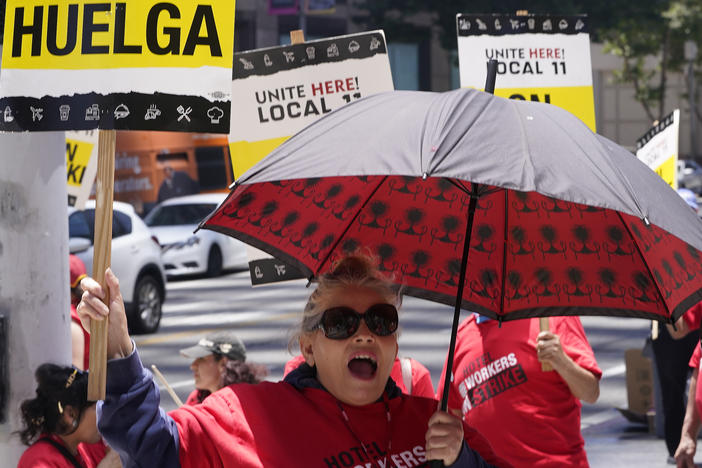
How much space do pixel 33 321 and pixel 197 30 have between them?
5.82ft

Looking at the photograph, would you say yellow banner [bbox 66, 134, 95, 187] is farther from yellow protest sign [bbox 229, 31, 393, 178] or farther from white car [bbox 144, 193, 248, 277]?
white car [bbox 144, 193, 248, 277]

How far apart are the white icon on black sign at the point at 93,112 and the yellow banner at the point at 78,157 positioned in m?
4.84

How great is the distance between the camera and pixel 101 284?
112 inches

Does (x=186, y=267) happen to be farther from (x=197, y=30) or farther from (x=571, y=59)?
(x=197, y=30)

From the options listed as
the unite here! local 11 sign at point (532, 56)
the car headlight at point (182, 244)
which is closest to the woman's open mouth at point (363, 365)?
the unite here! local 11 sign at point (532, 56)

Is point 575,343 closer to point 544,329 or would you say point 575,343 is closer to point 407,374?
point 544,329

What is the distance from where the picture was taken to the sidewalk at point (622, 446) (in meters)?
9.26

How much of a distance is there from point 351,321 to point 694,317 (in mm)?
4772

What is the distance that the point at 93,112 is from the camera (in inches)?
130

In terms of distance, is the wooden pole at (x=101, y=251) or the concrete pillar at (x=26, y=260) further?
the concrete pillar at (x=26, y=260)

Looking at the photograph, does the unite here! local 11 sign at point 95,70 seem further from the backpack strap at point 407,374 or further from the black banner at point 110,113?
the backpack strap at point 407,374

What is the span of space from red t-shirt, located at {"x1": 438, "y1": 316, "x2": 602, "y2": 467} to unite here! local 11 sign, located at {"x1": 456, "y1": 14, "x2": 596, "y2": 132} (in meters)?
1.50

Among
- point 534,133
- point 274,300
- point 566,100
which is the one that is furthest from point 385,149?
point 274,300

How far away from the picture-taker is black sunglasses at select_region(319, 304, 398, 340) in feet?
10.8
